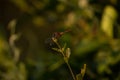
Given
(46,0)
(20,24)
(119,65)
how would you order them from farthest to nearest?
(20,24) < (46,0) < (119,65)

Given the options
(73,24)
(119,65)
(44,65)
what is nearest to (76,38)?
(73,24)

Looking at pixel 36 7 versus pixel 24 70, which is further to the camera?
pixel 36 7

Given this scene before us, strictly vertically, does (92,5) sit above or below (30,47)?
above

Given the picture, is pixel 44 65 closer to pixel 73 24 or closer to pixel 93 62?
pixel 93 62

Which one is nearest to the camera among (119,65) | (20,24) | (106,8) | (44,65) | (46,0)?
(119,65)

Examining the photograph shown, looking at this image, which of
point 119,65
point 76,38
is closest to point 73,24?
point 76,38

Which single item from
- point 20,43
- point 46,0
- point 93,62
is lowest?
point 20,43
